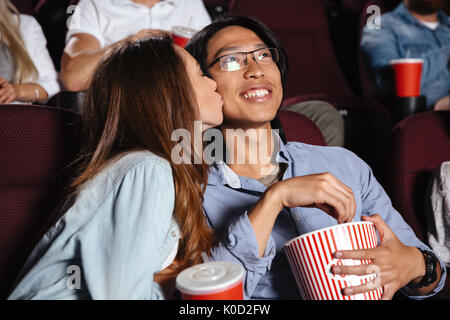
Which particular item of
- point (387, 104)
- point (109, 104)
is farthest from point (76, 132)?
point (387, 104)

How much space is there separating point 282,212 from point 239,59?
0.38 m

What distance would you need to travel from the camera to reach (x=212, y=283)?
60 cm

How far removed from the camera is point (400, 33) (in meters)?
2.25

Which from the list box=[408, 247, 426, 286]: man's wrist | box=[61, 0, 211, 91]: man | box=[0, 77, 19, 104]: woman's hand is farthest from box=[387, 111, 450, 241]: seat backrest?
box=[0, 77, 19, 104]: woman's hand

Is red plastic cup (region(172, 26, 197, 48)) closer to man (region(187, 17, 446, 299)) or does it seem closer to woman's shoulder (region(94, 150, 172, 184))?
man (region(187, 17, 446, 299))

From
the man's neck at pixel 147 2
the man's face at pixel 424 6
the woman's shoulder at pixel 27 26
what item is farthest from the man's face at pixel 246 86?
the man's face at pixel 424 6

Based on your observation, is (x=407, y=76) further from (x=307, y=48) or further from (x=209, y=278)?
(x=209, y=278)

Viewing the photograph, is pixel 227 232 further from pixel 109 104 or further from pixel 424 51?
pixel 424 51

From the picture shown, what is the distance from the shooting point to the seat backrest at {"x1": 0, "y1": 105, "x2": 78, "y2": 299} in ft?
3.12

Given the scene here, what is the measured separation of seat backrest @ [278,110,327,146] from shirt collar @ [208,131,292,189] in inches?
5.1

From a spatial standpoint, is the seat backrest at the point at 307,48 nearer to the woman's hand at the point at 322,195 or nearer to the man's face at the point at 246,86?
the man's face at the point at 246,86

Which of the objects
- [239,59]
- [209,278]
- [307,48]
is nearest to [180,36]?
[239,59]

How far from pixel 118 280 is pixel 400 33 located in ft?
6.70

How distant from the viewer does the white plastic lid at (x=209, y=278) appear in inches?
23.5
